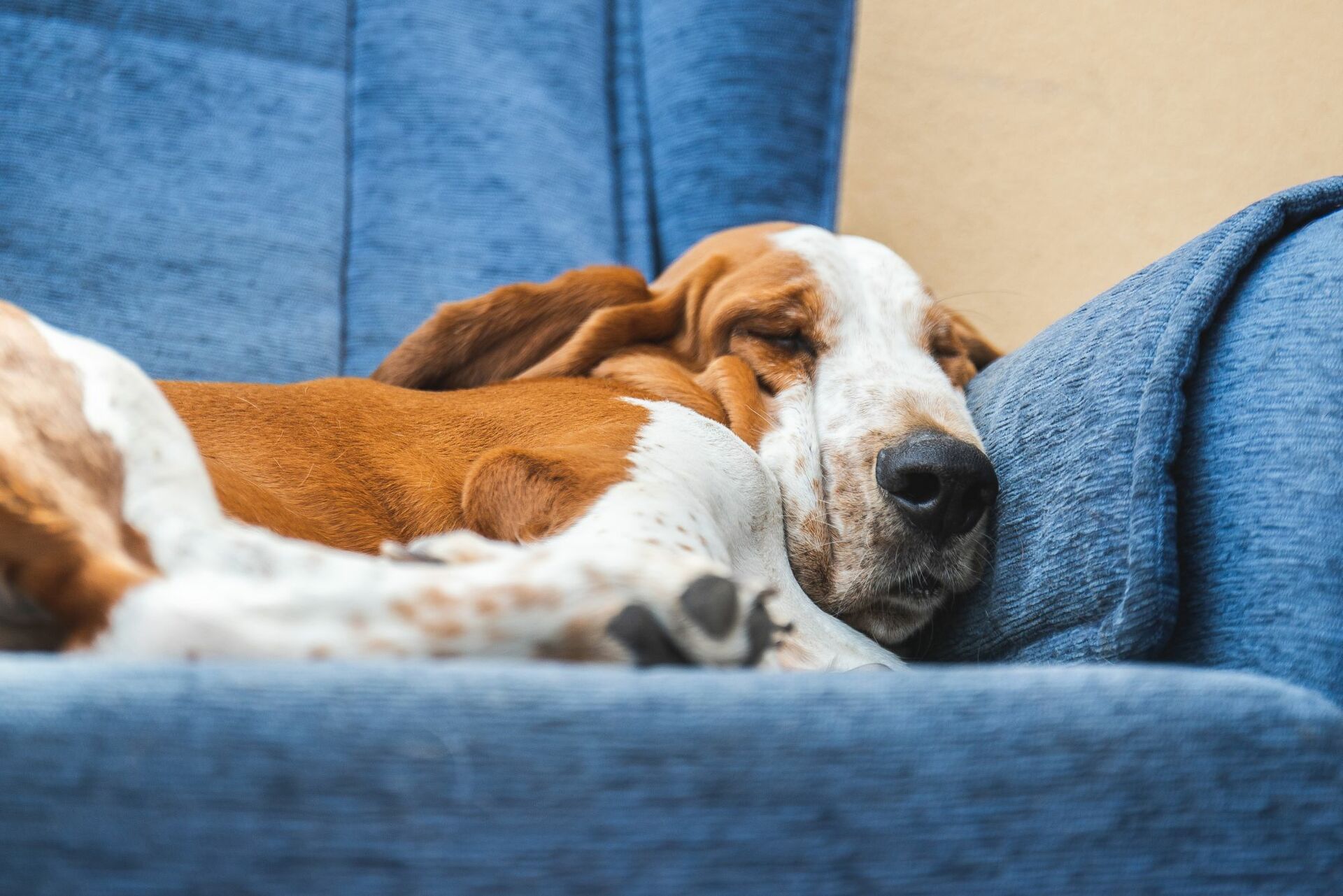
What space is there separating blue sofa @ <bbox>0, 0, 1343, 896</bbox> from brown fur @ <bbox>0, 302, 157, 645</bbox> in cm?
17

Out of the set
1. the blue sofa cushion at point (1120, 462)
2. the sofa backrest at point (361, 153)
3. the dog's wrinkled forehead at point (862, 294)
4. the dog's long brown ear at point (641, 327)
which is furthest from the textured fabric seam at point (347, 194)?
the blue sofa cushion at point (1120, 462)

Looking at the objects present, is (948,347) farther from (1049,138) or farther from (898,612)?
(1049,138)

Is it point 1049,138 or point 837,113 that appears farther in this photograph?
point 1049,138

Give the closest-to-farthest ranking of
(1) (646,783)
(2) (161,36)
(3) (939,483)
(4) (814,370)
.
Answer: (1) (646,783)
(3) (939,483)
(4) (814,370)
(2) (161,36)

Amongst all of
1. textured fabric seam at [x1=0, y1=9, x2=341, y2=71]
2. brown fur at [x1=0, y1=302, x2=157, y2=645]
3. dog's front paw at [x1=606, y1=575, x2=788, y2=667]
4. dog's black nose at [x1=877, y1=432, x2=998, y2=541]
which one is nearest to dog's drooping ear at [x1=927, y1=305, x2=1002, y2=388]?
dog's black nose at [x1=877, y1=432, x2=998, y2=541]

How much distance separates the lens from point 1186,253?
1.29 metres

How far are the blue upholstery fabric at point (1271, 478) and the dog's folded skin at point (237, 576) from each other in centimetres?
46

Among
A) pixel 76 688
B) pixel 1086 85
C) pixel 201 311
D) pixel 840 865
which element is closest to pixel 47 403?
pixel 76 688

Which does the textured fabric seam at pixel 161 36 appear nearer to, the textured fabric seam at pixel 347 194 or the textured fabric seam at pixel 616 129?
the textured fabric seam at pixel 347 194

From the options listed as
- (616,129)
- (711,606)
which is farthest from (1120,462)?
(616,129)

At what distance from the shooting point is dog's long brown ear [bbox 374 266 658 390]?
183 centimetres

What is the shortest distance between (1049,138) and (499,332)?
6.78 ft

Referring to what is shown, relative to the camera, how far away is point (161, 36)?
8.27 ft

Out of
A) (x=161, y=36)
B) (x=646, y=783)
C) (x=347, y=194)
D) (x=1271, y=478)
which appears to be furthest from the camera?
(x=347, y=194)
